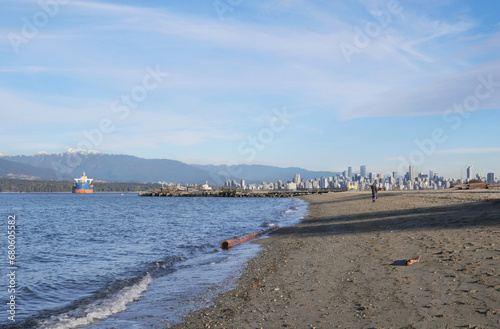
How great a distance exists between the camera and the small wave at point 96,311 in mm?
10255

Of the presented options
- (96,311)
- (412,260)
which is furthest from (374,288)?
(96,311)

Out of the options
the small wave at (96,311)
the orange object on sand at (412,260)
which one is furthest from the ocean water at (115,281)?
the orange object on sand at (412,260)

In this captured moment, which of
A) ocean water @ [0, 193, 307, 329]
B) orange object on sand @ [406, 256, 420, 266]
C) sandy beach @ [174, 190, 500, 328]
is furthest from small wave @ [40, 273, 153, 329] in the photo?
orange object on sand @ [406, 256, 420, 266]

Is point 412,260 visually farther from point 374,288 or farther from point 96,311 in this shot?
point 96,311

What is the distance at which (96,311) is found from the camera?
11.3 meters

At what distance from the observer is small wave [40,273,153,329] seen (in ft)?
33.6

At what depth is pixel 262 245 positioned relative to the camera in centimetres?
2388

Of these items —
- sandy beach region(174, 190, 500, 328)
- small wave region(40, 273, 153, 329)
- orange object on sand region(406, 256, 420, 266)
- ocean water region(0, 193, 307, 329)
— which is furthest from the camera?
orange object on sand region(406, 256, 420, 266)

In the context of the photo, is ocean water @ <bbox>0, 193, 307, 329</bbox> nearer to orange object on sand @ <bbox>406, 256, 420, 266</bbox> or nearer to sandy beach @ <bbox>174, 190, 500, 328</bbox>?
sandy beach @ <bbox>174, 190, 500, 328</bbox>

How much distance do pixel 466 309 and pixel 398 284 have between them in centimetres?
273

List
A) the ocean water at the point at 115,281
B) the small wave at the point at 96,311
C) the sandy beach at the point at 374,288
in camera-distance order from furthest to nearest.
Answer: the ocean water at the point at 115,281
the small wave at the point at 96,311
the sandy beach at the point at 374,288

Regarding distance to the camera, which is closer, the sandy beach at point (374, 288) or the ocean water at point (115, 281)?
the sandy beach at point (374, 288)

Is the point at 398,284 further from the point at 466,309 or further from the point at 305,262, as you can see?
the point at 305,262

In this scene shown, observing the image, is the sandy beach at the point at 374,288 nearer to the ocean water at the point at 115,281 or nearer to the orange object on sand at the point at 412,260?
the orange object on sand at the point at 412,260
